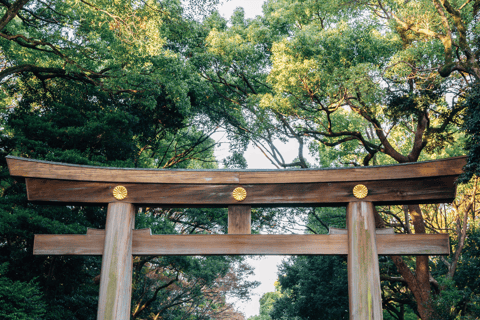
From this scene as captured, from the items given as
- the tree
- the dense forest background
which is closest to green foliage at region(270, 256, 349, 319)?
the dense forest background

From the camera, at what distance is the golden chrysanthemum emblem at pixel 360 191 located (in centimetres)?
466

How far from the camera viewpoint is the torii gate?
4.45 meters

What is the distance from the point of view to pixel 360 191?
467cm

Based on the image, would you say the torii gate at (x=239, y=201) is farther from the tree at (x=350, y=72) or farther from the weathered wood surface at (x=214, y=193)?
the tree at (x=350, y=72)

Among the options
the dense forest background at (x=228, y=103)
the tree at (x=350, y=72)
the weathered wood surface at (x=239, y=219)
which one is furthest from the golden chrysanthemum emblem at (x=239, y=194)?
the tree at (x=350, y=72)

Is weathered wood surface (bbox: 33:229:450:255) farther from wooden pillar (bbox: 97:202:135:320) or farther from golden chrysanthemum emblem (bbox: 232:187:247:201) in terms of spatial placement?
golden chrysanthemum emblem (bbox: 232:187:247:201)

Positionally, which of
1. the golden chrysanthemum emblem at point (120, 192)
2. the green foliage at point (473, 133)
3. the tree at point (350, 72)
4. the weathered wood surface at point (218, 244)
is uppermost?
the tree at point (350, 72)

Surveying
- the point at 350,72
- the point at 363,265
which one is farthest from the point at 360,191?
the point at 350,72

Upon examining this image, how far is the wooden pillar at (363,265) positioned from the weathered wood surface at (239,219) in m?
1.21

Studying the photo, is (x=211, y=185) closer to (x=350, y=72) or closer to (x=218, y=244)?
(x=218, y=244)

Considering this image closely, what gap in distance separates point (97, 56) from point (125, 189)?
578cm

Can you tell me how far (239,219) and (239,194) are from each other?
0.31m

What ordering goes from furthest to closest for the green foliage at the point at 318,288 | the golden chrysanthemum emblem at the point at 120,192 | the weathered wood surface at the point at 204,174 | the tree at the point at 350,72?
the green foliage at the point at 318,288, the tree at the point at 350,72, the golden chrysanthemum emblem at the point at 120,192, the weathered wood surface at the point at 204,174

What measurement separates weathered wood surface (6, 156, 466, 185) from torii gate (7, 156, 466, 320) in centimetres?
1
